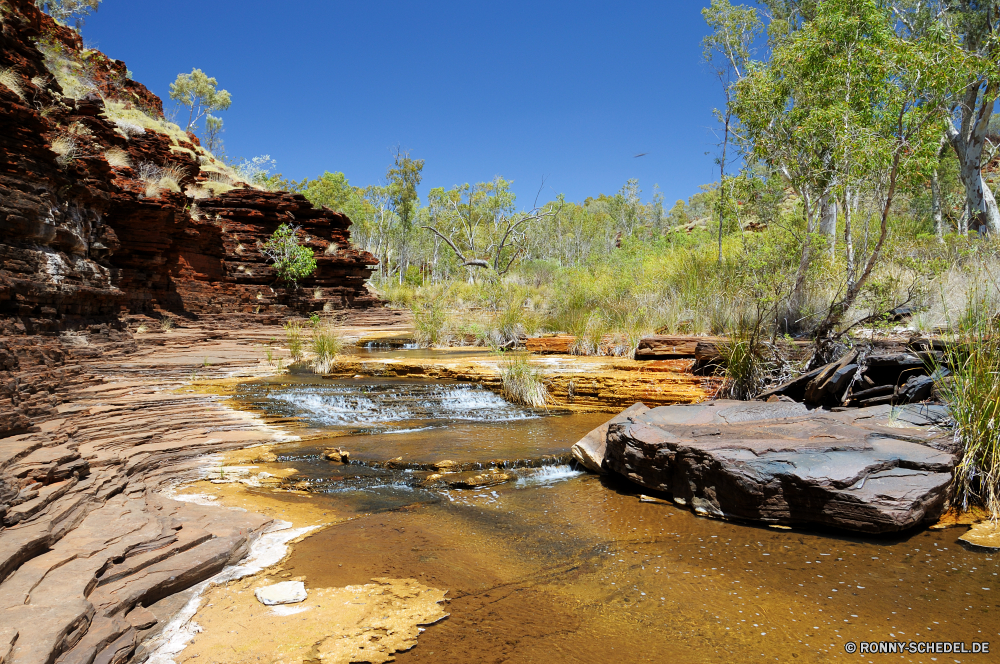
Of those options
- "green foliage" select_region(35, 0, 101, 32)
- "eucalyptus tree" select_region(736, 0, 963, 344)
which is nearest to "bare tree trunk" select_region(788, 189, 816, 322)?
"eucalyptus tree" select_region(736, 0, 963, 344)

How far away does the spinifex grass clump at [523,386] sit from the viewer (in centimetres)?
763

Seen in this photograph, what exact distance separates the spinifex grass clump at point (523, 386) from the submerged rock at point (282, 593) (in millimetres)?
4943

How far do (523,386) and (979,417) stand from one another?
503 cm

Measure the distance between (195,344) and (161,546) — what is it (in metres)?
10.9

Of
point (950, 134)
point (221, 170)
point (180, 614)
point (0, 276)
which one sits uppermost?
point (221, 170)

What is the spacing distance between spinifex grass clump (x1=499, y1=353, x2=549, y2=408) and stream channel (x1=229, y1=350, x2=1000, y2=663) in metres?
2.44

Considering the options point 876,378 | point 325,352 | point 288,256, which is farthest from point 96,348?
point 288,256

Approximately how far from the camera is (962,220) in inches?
727

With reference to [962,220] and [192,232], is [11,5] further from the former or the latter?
[962,220]

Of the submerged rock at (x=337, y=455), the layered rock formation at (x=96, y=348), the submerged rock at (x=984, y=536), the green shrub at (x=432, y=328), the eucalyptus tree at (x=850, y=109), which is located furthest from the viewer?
the green shrub at (x=432, y=328)

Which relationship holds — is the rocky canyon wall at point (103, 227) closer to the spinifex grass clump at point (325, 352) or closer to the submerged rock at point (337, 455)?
the submerged rock at point (337, 455)

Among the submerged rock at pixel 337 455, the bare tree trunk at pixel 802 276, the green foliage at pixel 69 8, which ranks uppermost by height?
the green foliage at pixel 69 8

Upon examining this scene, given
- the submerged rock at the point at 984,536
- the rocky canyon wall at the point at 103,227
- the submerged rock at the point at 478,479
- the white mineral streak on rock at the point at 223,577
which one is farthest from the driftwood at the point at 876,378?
the rocky canyon wall at the point at 103,227

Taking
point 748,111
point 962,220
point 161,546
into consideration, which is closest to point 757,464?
point 161,546
